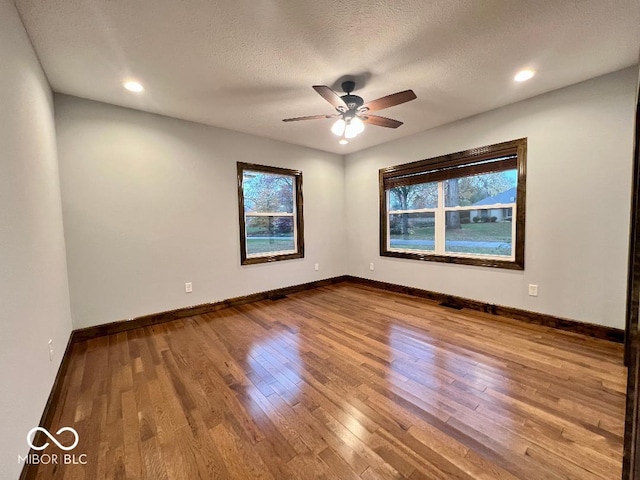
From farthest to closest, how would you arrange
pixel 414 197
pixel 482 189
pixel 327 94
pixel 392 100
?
pixel 414 197, pixel 482 189, pixel 392 100, pixel 327 94

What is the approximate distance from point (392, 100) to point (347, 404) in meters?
2.41

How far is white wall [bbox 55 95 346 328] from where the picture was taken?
2.78m

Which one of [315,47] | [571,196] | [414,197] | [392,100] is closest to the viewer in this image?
[315,47]

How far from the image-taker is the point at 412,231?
4355 millimetres

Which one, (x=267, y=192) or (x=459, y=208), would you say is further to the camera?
(x=267, y=192)

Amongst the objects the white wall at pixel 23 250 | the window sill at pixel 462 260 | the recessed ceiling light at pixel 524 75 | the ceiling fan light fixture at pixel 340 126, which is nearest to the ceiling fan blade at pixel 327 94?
the ceiling fan light fixture at pixel 340 126

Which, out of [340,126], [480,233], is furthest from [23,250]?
[480,233]

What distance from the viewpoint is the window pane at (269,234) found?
4.13m

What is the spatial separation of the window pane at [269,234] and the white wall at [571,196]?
2748 millimetres

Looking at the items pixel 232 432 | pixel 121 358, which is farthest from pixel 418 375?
pixel 121 358

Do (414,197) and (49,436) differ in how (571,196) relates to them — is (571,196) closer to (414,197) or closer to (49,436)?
(414,197)

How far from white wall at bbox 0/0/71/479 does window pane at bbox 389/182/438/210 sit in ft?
13.8

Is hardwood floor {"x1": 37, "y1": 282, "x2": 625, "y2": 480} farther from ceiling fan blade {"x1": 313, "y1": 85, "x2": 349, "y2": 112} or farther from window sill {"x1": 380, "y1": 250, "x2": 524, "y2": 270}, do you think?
ceiling fan blade {"x1": 313, "y1": 85, "x2": 349, "y2": 112}

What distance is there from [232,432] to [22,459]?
36.9 inches
